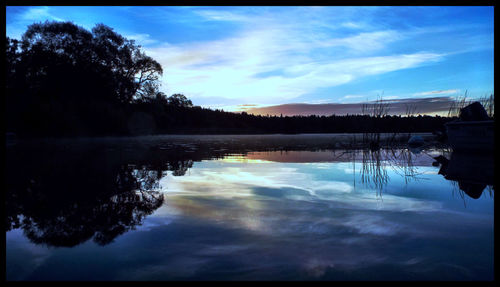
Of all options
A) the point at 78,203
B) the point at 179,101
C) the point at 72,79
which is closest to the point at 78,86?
the point at 72,79

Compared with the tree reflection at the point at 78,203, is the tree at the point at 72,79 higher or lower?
higher

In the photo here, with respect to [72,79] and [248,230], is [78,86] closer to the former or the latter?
[72,79]

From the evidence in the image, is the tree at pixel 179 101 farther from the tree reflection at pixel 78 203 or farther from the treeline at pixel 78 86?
the tree reflection at pixel 78 203

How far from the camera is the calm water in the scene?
2389 millimetres

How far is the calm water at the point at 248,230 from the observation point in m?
2.39

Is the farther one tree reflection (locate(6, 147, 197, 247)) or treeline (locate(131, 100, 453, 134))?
treeline (locate(131, 100, 453, 134))

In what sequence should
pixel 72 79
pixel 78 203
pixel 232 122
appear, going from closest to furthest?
1. pixel 78 203
2. pixel 72 79
3. pixel 232 122

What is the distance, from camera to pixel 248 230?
329 cm

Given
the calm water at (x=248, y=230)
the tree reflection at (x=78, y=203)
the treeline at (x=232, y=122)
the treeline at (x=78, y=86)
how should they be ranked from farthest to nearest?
the treeline at (x=232, y=122), the treeline at (x=78, y=86), the tree reflection at (x=78, y=203), the calm water at (x=248, y=230)

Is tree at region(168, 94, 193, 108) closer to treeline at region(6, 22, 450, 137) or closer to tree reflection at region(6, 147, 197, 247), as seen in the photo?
treeline at region(6, 22, 450, 137)

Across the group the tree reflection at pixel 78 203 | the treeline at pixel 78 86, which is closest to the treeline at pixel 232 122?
the treeline at pixel 78 86

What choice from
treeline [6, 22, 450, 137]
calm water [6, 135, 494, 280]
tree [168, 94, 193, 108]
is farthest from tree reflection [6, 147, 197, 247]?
tree [168, 94, 193, 108]
